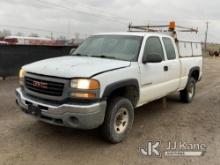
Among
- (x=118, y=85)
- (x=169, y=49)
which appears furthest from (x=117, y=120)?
(x=169, y=49)

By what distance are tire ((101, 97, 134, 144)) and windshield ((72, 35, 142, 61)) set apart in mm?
906

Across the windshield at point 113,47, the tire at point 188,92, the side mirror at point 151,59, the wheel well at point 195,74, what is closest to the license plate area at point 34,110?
the windshield at point 113,47

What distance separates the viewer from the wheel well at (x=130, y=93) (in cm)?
477

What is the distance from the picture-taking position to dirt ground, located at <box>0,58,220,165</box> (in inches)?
161

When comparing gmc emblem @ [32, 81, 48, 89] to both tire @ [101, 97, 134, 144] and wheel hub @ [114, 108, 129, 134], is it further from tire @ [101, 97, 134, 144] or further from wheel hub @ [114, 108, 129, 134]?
wheel hub @ [114, 108, 129, 134]

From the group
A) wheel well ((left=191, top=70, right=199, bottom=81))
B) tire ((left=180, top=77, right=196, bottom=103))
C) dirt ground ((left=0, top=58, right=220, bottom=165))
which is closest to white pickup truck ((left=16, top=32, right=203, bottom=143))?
dirt ground ((left=0, top=58, right=220, bottom=165))

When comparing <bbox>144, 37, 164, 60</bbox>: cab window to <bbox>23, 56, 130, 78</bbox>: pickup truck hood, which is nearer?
<bbox>23, 56, 130, 78</bbox>: pickup truck hood

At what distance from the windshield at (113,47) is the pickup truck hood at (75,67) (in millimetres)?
387

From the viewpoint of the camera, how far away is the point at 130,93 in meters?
4.92

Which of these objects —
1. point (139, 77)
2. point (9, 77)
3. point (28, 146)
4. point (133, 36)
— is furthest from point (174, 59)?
point (9, 77)

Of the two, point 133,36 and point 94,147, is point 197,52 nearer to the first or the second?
point 133,36

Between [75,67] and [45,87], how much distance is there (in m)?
0.56

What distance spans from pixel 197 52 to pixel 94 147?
16.9ft

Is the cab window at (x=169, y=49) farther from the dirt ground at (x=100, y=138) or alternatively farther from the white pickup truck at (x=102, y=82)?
the dirt ground at (x=100, y=138)
